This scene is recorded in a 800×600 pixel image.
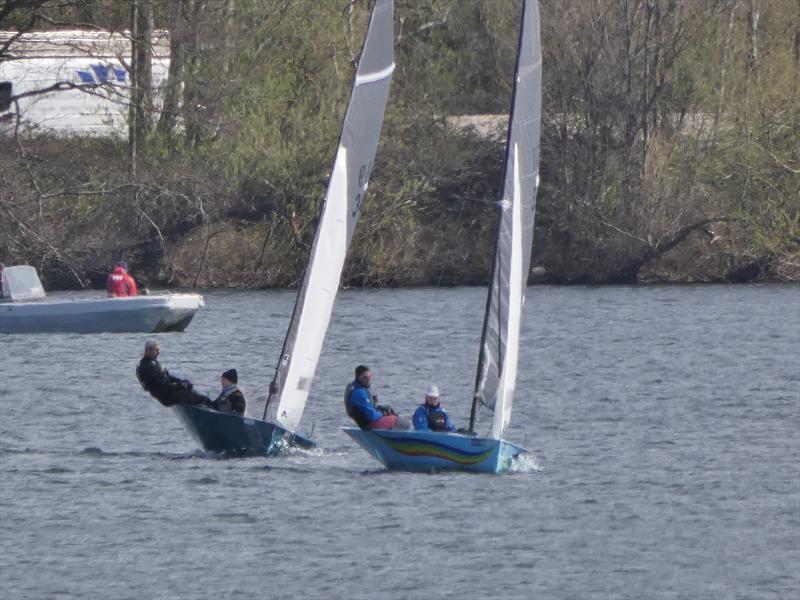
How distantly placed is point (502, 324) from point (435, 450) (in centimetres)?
152

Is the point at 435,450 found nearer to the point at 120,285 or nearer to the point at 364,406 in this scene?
the point at 364,406

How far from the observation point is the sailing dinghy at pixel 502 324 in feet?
61.6

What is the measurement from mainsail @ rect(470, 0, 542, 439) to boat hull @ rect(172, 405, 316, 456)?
2.41 m

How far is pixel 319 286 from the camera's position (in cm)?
2016

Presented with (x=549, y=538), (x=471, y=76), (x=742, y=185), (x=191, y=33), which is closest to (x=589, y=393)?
(x=549, y=538)

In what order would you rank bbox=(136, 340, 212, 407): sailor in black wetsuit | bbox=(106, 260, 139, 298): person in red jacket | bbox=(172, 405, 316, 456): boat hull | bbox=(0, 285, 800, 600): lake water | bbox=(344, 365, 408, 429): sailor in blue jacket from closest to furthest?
bbox=(0, 285, 800, 600): lake water
bbox=(344, 365, 408, 429): sailor in blue jacket
bbox=(172, 405, 316, 456): boat hull
bbox=(136, 340, 212, 407): sailor in black wetsuit
bbox=(106, 260, 139, 298): person in red jacket

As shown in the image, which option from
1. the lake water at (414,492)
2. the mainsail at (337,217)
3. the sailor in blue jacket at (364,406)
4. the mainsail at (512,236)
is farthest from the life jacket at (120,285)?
the mainsail at (512,236)

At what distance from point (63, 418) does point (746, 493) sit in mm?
10027

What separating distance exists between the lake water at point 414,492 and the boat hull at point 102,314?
4.46 feet

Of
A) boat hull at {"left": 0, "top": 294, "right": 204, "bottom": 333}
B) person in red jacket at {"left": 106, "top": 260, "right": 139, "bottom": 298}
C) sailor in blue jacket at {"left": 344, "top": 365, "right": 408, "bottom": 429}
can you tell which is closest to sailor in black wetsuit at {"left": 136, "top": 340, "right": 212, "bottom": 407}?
sailor in blue jacket at {"left": 344, "top": 365, "right": 408, "bottom": 429}

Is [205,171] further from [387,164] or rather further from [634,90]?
[634,90]

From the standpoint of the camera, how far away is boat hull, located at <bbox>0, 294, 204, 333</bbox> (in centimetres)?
3384

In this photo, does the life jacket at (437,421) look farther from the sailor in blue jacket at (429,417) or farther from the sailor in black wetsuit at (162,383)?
the sailor in black wetsuit at (162,383)

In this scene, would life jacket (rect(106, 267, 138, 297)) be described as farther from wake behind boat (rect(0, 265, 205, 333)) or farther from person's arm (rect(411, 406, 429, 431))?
person's arm (rect(411, 406, 429, 431))
